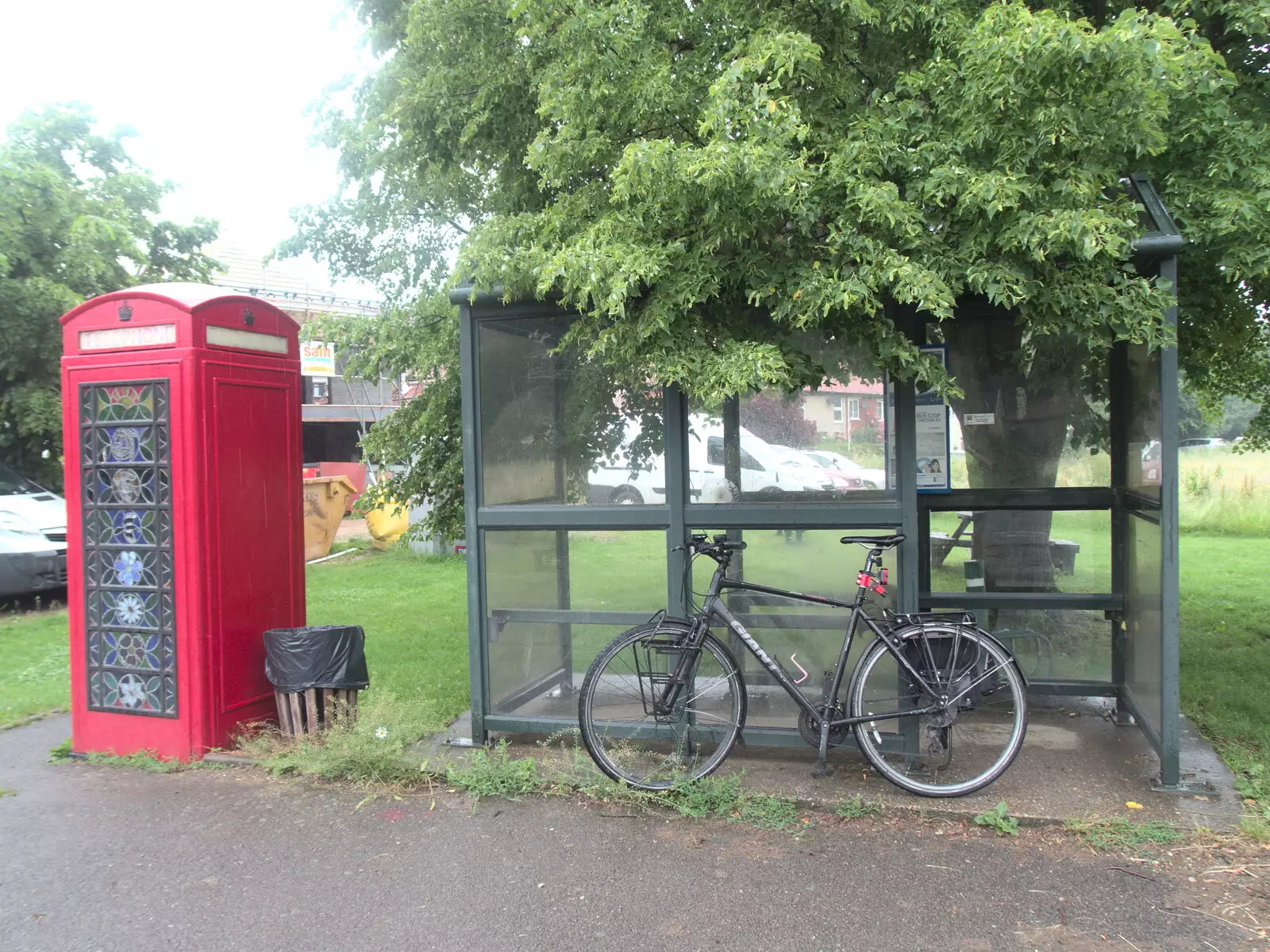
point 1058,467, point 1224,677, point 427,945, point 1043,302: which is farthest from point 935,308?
point 1224,677

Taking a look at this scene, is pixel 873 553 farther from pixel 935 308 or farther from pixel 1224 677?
pixel 1224 677

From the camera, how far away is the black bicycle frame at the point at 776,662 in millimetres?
4270

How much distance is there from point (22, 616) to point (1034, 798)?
9370mm

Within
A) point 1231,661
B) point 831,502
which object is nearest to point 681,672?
point 831,502

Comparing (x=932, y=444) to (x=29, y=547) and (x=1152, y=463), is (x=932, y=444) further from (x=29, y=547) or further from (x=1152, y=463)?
(x=29, y=547)

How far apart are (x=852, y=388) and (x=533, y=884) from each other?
2.73m

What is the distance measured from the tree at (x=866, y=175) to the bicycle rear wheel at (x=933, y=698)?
4.09 ft

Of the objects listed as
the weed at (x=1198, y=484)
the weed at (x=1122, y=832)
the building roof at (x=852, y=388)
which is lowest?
the weed at (x=1122, y=832)

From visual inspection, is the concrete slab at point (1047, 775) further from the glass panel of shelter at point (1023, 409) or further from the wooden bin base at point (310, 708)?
the glass panel of shelter at point (1023, 409)

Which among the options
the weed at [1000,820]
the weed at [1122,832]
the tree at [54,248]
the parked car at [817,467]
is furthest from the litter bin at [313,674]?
the tree at [54,248]

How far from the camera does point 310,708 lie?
195 inches

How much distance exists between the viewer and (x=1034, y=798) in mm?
4207

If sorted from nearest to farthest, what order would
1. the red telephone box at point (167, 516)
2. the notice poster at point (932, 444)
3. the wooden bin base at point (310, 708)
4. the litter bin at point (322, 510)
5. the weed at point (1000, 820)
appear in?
1. the weed at point (1000, 820)
2. the red telephone box at point (167, 516)
3. the wooden bin base at point (310, 708)
4. the notice poster at point (932, 444)
5. the litter bin at point (322, 510)

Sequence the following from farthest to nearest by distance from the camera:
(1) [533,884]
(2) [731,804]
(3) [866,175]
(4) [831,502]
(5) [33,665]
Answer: (5) [33,665] < (4) [831,502] < (2) [731,804] < (3) [866,175] < (1) [533,884]
